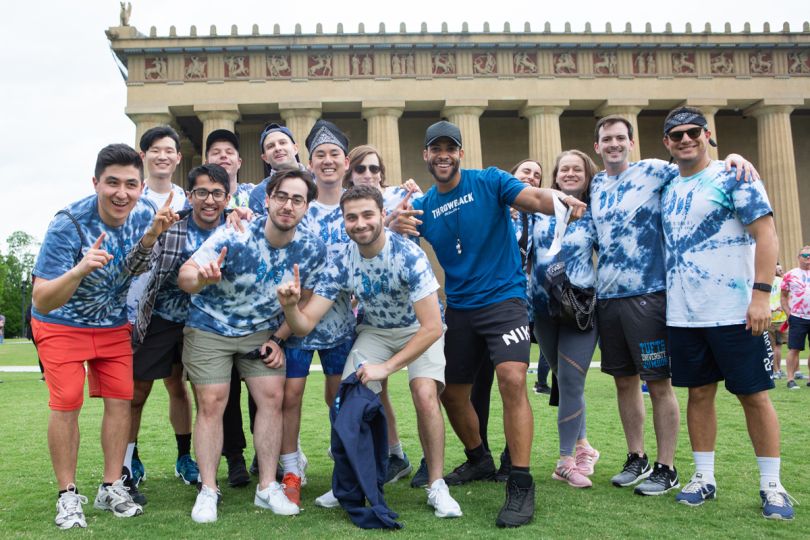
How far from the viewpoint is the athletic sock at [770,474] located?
176 inches

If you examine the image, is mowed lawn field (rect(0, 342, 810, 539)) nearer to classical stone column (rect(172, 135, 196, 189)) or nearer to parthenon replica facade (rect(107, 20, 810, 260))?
parthenon replica facade (rect(107, 20, 810, 260))

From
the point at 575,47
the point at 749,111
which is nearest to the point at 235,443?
the point at 575,47

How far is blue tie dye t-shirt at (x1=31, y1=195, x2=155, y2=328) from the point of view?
4426 mm

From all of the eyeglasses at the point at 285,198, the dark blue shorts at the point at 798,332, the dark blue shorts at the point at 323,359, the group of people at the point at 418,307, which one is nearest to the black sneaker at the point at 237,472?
the group of people at the point at 418,307

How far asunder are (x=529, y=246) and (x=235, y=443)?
9.99 feet

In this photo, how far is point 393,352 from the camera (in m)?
4.92

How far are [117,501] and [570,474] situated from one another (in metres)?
3.23

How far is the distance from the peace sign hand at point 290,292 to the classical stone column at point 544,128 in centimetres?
3115

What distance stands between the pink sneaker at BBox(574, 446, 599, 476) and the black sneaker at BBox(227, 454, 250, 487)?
8.84 feet

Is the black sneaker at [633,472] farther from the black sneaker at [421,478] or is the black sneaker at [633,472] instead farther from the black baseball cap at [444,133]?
the black baseball cap at [444,133]

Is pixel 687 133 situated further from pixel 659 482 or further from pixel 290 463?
pixel 290 463

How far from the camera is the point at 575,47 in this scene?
1404 inches

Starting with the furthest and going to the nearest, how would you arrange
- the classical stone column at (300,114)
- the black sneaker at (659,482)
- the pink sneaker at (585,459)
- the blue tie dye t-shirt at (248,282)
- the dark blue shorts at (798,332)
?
the classical stone column at (300,114)
the dark blue shorts at (798,332)
the pink sneaker at (585,459)
the black sneaker at (659,482)
the blue tie dye t-shirt at (248,282)

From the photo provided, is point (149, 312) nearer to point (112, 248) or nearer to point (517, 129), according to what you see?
point (112, 248)
